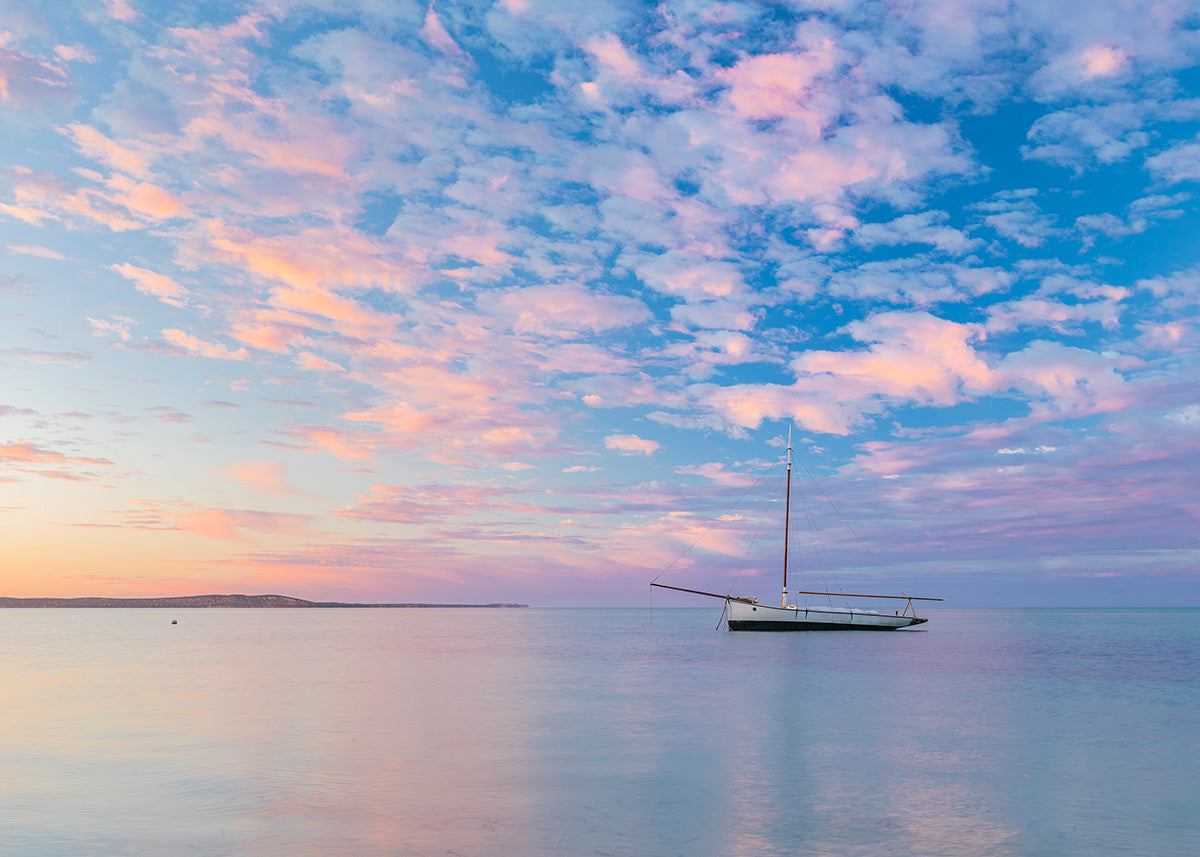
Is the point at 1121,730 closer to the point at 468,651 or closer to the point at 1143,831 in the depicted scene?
the point at 1143,831

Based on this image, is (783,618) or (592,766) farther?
(783,618)

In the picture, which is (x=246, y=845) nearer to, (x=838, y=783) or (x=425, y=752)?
(x=425, y=752)

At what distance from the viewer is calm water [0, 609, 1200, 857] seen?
1498cm

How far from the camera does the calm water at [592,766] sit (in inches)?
590

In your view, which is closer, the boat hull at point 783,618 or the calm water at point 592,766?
the calm water at point 592,766

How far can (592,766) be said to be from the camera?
21500mm

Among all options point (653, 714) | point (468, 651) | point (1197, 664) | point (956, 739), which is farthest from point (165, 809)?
point (1197, 664)

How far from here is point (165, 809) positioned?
16.9 meters

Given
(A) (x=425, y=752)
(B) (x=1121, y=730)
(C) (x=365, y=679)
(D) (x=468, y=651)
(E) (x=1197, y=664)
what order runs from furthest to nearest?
(D) (x=468, y=651) < (E) (x=1197, y=664) < (C) (x=365, y=679) < (B) (x=1121, y=730) < (A) (x=425, y=752)

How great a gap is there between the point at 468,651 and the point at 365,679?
2824 cm

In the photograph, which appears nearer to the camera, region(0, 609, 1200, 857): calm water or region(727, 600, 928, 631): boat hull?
region(0, 609, 1200, 857): calm water

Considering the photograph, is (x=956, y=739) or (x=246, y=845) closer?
(x=246, y=845)

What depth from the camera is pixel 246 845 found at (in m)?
14.2

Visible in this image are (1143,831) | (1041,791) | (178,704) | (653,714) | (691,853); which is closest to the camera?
(691,853)
